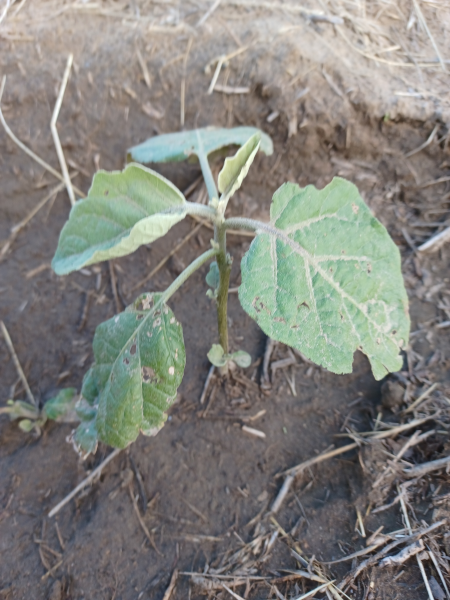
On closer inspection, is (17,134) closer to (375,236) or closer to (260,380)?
(260,380)

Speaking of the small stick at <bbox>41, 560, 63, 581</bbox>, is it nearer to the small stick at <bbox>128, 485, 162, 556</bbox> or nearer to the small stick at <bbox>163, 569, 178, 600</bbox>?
the small stick at <bbox>128, 485, 162, 556</bbox>

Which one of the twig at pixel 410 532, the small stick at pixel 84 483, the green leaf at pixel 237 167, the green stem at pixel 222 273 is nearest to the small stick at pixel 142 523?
the small stick at pixel 84 483

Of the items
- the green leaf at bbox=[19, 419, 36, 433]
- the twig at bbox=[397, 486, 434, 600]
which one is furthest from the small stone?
the green leaf at bbox=[19, 419, 36, 433]

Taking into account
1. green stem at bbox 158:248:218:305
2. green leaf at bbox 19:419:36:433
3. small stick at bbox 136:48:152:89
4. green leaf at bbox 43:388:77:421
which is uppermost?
small stick at bbox 136:48:152:89

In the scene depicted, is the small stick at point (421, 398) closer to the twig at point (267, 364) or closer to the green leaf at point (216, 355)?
the twig at point (267, 364)

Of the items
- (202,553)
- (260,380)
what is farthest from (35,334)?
(202,553)

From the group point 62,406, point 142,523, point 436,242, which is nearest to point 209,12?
point 436,242
